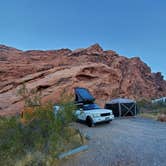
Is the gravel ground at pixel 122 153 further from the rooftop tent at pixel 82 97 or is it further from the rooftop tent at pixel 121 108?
the rooftop tent at pixel 121 108

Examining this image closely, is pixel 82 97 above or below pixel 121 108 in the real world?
above

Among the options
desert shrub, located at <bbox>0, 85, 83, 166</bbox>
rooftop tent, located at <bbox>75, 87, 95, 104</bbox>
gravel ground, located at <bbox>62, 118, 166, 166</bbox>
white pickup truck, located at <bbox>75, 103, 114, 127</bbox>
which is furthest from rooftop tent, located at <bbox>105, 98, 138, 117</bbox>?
desert shrub, located at <bbox>0, 85, 83, 166</bbox>

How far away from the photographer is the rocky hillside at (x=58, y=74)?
19.0 meters

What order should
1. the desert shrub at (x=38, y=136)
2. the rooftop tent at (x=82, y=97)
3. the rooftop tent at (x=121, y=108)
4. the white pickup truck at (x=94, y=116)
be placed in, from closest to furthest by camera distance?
the desert shrub at (x=38, y=136)
the white pickup truck at (x=94, y=116)
the rooftop tent at (x=82, y=97)
the rooftop tent at (x=121, y=108)

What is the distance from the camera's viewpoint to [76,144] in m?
7.35

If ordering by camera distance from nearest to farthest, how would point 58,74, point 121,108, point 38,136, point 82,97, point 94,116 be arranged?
point 38,136 < point 94,116 < point 82,97 < point 121,108 < point 58,74

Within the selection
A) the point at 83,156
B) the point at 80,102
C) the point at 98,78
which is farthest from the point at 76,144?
the point at 98,78

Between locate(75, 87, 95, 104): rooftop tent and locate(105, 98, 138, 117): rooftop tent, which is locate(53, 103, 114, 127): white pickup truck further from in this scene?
locate(105, 98, 138, 117): rooftop tent

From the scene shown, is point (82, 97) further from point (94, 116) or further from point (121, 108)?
point (121, 108)

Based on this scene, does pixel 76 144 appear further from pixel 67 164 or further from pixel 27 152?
pixel 27 152

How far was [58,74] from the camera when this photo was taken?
21.1 meters

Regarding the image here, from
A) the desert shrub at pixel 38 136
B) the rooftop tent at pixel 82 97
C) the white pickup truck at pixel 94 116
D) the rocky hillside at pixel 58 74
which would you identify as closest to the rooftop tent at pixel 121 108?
the rocky hillside at pixel 58 74

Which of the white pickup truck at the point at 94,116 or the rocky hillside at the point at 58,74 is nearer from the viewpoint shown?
the white pickup truck at the point at 94,116

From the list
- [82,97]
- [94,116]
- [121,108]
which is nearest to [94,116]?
[94,116]
